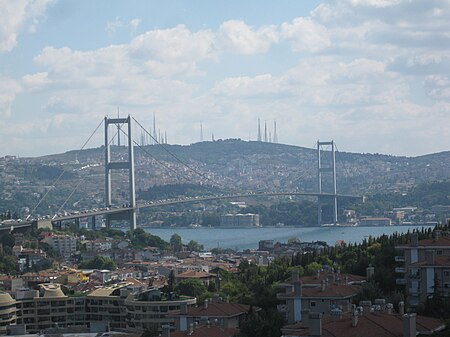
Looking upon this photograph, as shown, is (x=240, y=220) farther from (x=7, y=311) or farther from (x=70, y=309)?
(x=7, y=311)

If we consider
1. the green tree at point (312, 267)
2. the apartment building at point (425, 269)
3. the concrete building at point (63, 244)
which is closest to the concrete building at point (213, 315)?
the apartment building at point (425, 269)

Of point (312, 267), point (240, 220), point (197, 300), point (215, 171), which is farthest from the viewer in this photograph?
point (215, 171)

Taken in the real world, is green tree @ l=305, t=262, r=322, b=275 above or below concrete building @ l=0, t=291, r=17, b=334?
above

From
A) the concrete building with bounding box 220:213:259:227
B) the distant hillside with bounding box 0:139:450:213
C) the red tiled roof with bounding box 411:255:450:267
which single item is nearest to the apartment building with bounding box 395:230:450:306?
the red tiled roof with bounding box 411:255:450:267

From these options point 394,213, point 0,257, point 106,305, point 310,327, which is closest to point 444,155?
point 394,213

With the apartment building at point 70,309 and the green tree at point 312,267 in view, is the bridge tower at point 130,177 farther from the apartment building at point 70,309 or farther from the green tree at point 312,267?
the green tree at point 312,267

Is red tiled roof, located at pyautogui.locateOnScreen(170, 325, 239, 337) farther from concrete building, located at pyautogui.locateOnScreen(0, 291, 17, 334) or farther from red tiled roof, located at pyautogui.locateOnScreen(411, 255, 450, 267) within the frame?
concrete building, located at pyautogui.locateOnScreen(0, 291, 17, 334)

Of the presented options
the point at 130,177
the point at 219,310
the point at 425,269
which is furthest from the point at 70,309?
the point at 130,177
